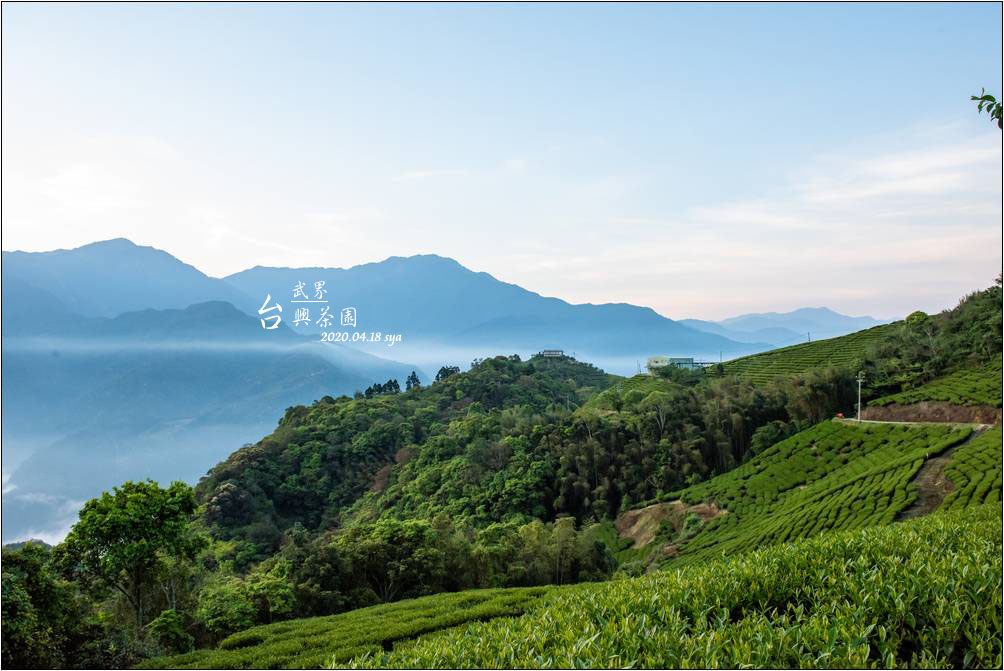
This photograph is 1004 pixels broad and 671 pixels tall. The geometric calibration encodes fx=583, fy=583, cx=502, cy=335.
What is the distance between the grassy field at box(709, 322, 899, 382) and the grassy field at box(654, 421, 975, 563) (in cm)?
Result: 1443

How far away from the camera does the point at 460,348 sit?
7056 centimetres

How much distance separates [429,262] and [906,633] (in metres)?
94.5

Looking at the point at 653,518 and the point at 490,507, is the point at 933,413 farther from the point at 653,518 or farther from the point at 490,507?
the point at 490,507

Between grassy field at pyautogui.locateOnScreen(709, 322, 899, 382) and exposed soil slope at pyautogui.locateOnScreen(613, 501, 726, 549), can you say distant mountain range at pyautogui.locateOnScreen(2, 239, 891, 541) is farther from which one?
exposed soil slope at pyautogui.locateOnScreen(613, 501, 726, 549)

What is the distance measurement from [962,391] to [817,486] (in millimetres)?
8000

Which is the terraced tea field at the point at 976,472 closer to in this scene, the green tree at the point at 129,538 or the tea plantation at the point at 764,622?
the tea plantation at the point at 764,622

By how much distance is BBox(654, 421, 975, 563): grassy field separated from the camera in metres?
13.1

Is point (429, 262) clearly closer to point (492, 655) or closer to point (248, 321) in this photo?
point (248, 321)

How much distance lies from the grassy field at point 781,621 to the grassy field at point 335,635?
7.89 feet

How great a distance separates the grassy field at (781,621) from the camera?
2416 mm

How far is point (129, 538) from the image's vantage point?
22.2ft

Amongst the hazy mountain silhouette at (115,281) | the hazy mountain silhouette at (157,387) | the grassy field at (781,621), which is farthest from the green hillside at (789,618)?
the hazy mountain silhouette at (115,281)

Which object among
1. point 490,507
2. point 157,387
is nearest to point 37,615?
point 490,507

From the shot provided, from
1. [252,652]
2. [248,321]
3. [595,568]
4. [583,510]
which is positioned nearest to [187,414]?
[248,321]
